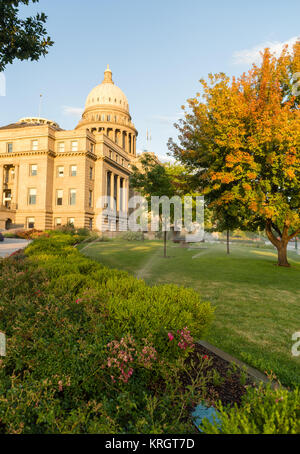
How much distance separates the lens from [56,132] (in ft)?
174

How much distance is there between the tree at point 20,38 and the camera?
26.9 ft

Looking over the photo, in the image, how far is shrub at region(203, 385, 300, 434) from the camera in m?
1.89

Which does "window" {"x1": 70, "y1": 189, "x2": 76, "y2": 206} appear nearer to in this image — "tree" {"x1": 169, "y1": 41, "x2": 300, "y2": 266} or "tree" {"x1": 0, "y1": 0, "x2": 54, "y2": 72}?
"tree" {"x1": 169, "y1": 41, "x2": 300, "y2": 266}

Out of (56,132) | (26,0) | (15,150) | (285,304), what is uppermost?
(56,132)

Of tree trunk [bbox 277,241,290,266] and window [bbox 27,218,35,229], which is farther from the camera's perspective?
window [bbox 27,218,35,229]

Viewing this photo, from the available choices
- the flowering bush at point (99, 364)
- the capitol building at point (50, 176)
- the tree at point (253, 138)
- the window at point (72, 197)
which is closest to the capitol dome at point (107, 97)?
the capitol building at point (50, 176)

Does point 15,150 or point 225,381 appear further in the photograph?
point 15,150

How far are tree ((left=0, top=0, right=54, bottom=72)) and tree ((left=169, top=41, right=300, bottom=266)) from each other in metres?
6.93

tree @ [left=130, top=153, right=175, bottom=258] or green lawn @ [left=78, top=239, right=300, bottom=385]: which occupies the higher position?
tree @ [left=130, top=153, right=175, bottom=258]

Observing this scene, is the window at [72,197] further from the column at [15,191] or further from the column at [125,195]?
the column at [125,195]

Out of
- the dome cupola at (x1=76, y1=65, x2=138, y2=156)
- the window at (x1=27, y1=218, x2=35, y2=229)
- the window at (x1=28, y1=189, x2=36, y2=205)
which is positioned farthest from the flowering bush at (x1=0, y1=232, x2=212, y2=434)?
the dome cupola at (x1=76, y1=65, x2=138, y2=156)

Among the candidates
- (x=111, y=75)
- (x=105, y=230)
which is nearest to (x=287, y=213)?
(x=105, y=230)
